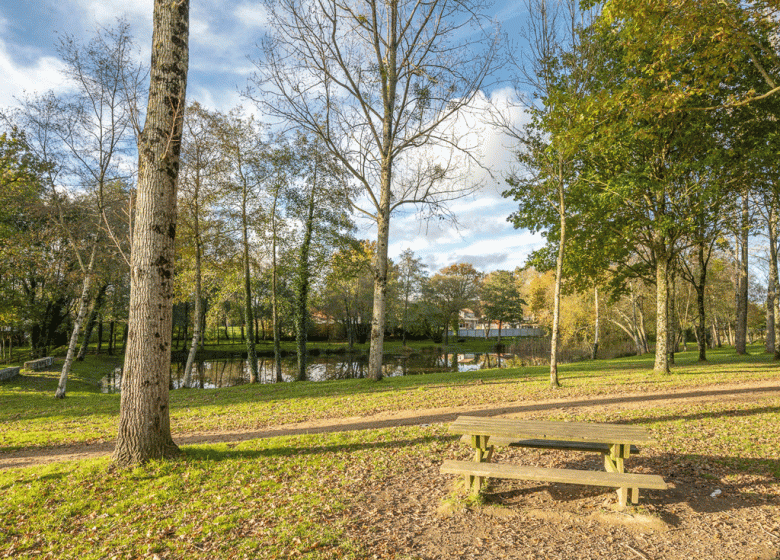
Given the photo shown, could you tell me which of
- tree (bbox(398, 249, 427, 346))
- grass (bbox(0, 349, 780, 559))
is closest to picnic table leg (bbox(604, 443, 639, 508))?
grass (bbox(0, 349, 780, 559))

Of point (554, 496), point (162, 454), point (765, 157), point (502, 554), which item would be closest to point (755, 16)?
point (765, 157)

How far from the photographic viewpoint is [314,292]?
2117cm

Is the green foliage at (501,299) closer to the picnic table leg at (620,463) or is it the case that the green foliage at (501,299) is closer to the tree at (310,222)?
the tree at (310,222)

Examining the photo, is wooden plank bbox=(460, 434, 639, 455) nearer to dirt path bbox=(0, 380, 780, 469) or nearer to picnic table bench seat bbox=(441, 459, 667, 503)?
picnic table bench seat bbox=(441, 459, 667, 503)

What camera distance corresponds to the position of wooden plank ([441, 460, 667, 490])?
391cm

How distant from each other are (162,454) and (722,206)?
18.0 metres

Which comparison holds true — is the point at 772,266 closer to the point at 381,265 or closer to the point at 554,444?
the point at 381,265

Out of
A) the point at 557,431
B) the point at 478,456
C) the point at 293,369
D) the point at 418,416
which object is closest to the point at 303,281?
the point at 293,369

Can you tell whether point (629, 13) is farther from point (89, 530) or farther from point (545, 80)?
point (89, 530)

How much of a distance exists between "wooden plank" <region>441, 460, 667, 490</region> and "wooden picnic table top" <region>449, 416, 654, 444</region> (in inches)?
12.9

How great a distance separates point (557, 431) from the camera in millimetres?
4539

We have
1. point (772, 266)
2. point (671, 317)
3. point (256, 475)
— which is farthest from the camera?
point (772, 266)

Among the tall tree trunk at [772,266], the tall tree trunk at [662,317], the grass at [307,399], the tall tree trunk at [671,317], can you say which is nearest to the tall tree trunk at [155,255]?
the grass at [307,399]

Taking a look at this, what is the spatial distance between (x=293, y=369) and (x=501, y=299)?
99.4 feet
